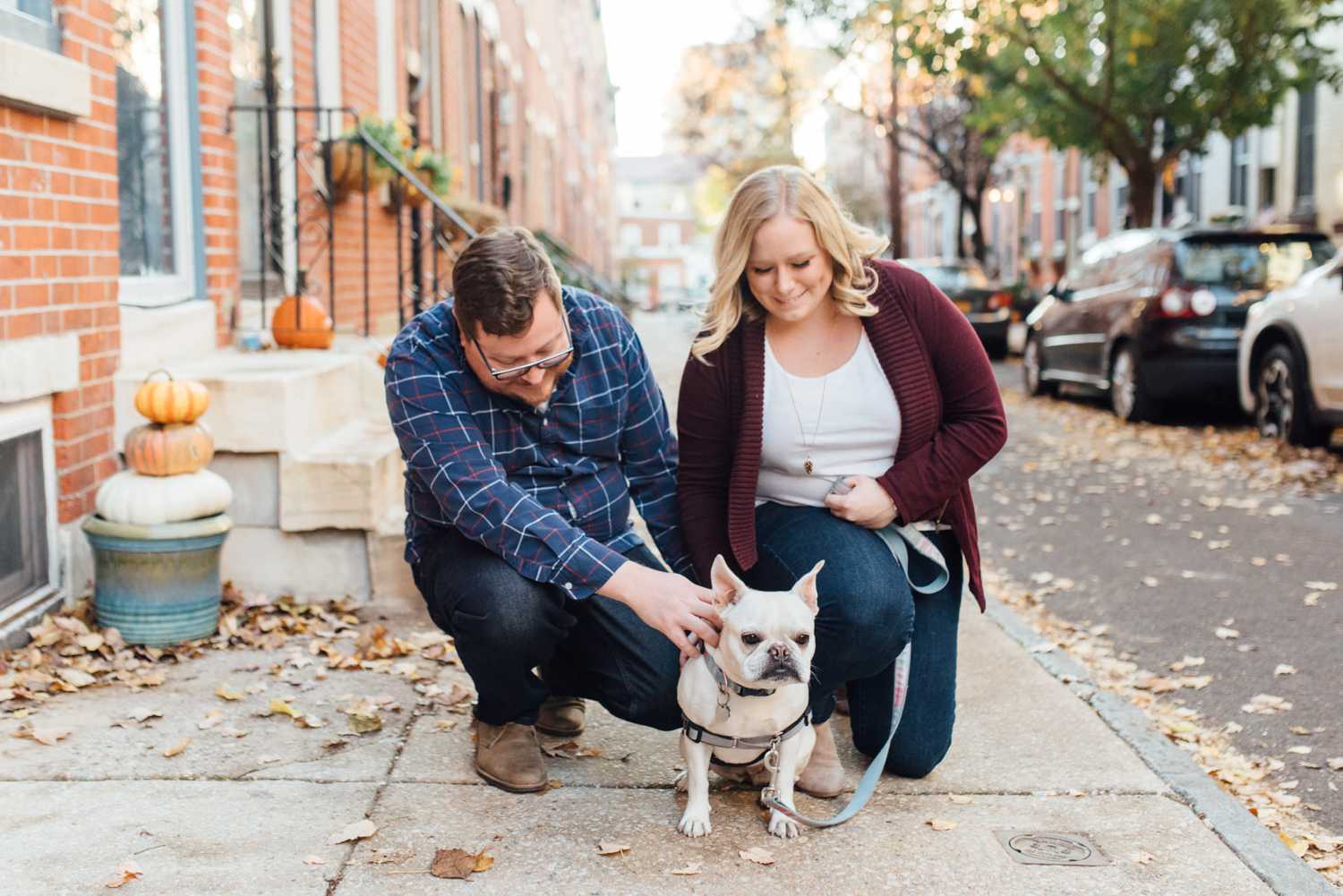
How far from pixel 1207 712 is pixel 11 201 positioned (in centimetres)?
430

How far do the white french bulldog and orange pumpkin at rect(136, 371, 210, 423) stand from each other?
251 cm

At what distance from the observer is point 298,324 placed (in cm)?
702

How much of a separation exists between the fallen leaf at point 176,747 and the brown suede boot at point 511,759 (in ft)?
2.76

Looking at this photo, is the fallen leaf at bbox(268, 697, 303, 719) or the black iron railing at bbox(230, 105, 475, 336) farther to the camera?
the black iron railing at bbox(230, 105, 475, 336)

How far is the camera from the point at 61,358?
4.90 meters

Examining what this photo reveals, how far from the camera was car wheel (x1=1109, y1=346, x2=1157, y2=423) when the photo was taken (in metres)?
11.6

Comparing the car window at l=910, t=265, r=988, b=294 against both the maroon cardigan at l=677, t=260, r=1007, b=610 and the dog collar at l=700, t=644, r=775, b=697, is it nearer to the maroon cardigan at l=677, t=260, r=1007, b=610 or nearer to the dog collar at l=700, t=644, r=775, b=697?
the maroon cardigan at l=677, t=260, r=1007, b=610

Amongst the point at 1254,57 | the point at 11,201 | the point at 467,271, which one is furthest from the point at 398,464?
the point at 1254,57

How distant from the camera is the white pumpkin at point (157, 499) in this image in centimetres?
477

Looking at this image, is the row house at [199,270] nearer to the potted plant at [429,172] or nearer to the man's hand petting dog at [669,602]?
the potted plant at [429,172]

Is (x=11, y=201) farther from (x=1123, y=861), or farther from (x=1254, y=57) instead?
(x=1254, y=57)

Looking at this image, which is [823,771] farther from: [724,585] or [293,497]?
[293,497]

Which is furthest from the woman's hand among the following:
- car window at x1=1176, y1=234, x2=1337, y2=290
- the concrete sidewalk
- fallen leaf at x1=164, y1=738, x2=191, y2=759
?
car window at x1=1176, y1=234, x2=1337, y2=290

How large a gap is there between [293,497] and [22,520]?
977 mm
